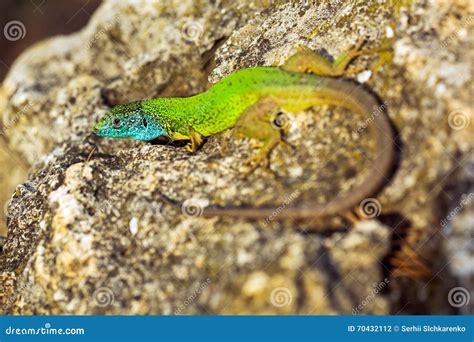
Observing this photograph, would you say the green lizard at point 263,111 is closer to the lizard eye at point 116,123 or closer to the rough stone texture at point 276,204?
the lizard eye at point 116,123

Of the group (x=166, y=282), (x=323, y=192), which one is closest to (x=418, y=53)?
(x=323, y=192)

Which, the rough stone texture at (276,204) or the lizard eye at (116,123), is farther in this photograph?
the lizard eye at (116,123)

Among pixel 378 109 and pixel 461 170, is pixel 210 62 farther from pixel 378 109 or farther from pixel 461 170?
pixel 461 170

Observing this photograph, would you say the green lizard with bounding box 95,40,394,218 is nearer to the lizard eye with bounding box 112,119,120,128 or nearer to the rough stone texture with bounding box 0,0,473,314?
the lizard eye with bounding box 112,119,120,128

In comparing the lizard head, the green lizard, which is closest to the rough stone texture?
the green lizard

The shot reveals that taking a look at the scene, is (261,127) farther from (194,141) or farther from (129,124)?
(129,124)

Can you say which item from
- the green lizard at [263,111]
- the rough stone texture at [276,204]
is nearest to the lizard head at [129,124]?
the green lizard at [263,111]
